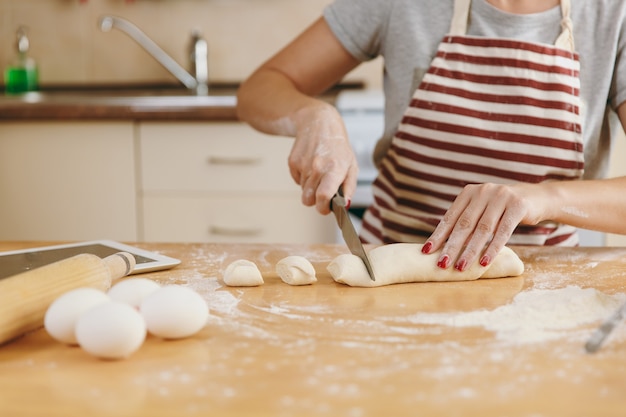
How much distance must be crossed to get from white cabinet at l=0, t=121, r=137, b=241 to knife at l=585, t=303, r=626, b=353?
1.52m

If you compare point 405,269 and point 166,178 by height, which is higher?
point 405,269

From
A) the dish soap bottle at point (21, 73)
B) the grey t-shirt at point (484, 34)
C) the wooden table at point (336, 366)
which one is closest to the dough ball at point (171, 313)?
the wooden table at point (336, 366)

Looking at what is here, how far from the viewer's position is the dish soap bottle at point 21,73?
8.09 feet

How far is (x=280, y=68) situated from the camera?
4.49ft

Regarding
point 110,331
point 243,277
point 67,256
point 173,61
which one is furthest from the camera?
point 173,61

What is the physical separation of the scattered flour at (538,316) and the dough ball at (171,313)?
8.4 inches

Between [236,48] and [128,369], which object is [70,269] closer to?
[128,369]

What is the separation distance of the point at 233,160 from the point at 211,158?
6 cm

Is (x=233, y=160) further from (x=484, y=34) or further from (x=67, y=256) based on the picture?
(x=67, y=256)

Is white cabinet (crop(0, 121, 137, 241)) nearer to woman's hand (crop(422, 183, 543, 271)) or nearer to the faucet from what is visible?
the faucet

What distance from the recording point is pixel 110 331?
2.01ft

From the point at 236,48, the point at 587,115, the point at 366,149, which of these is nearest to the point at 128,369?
the point at 587,115

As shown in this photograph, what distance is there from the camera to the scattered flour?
27.8 inches

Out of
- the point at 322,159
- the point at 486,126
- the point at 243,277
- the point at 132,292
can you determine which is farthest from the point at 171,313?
the point at 486,126
